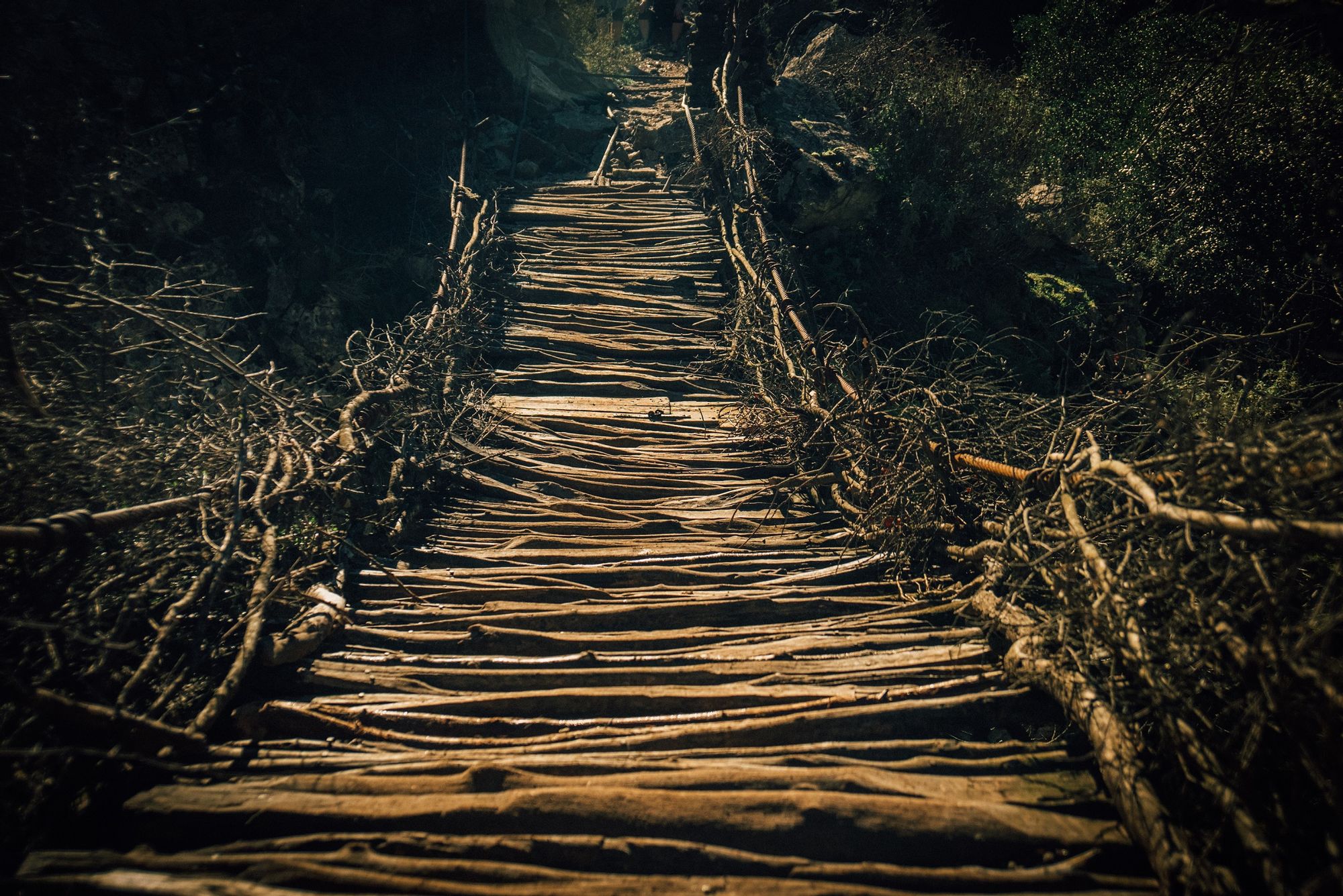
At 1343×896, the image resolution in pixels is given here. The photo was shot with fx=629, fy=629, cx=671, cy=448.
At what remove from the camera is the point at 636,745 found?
196 cm

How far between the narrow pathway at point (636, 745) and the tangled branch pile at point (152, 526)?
0.76 ft

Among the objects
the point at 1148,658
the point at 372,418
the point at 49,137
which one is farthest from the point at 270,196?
the point at 1148,658

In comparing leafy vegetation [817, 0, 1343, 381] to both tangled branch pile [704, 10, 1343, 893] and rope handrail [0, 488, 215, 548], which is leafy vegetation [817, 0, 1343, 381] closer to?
tangled branch pile [704, 10, 1343, 893]

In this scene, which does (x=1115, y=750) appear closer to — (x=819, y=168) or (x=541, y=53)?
(x=819, y=168)

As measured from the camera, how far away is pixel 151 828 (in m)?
1.67

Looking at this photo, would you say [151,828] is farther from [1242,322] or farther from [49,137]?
[1242,322]

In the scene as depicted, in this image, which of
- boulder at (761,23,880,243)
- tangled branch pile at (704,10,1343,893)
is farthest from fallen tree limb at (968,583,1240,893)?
boulder at (761,23,880,243)

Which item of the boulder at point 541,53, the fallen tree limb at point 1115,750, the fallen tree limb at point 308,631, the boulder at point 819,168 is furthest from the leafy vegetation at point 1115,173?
the fallen tree limb at point 308,631

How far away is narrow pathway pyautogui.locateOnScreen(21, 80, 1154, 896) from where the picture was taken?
155 cm

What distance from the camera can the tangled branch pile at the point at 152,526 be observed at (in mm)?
1787

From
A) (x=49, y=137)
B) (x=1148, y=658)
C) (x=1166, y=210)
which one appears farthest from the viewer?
(x=1166, y=210)

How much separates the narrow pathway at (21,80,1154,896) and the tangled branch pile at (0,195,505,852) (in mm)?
231

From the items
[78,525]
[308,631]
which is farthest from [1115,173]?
[78,525]

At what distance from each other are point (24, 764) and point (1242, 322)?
989cm
